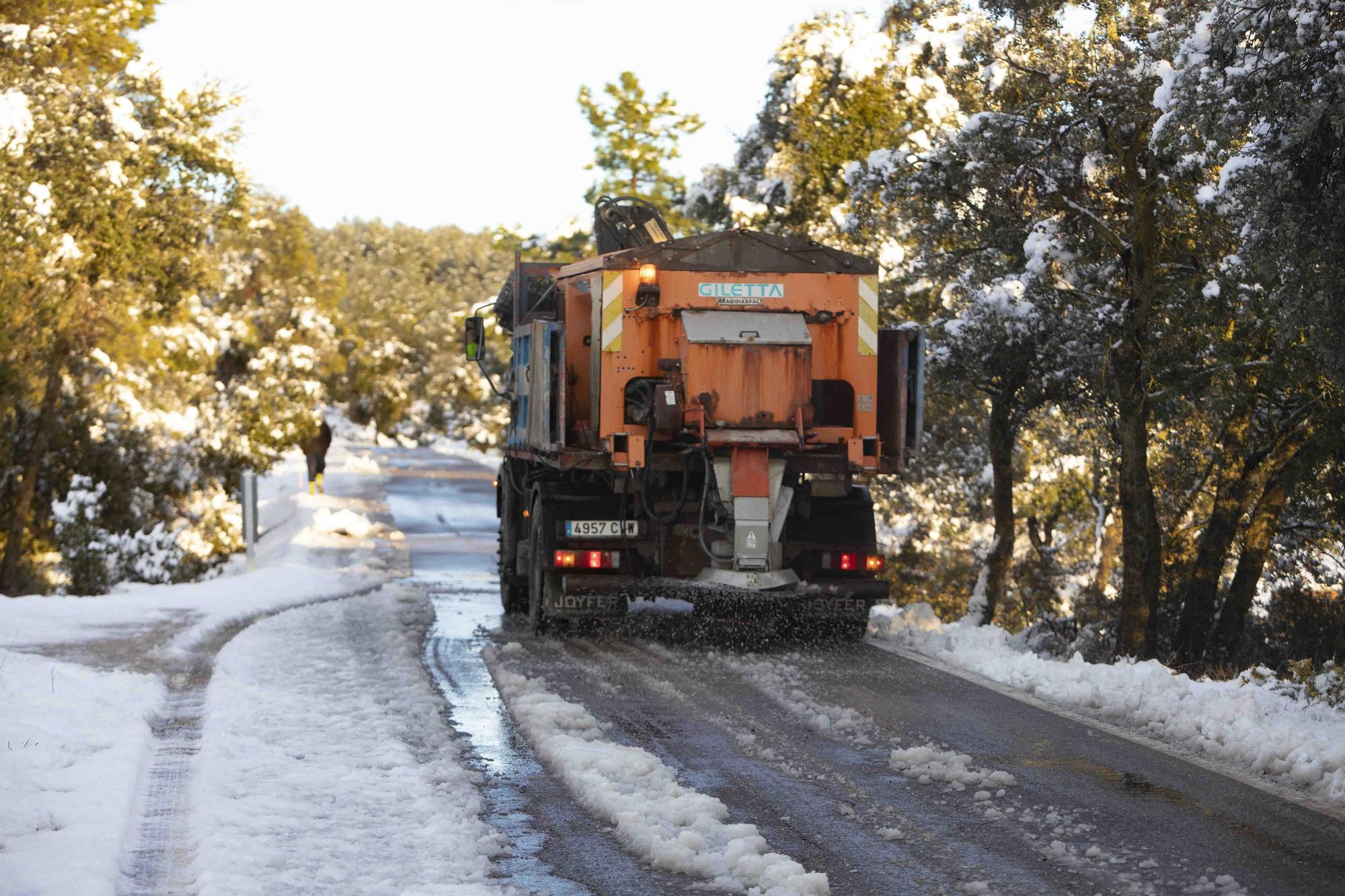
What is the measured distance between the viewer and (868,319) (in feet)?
38.1

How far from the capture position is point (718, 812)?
241 inches

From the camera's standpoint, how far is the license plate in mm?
11906

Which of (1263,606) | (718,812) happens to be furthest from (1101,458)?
(718,812)

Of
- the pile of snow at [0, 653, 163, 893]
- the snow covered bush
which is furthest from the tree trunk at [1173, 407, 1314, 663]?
the snow covered bush

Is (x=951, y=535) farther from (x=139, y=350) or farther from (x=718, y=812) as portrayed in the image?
(x=718, y=812)

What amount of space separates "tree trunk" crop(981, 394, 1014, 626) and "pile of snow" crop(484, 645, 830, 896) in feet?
32.1

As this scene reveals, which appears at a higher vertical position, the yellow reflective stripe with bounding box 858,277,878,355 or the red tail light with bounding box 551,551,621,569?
the yellow reflective stripe with bounding box 858,277,878,355

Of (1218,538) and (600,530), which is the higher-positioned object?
(600,530)

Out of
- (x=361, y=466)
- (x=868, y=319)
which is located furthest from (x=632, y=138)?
(x=868, y=319)

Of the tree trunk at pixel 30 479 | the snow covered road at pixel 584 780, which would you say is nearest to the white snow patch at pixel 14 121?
the tree trunk at pixel 30 479

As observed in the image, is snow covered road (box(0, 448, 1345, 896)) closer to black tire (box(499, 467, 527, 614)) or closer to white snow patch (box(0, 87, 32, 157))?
black tire (box(499, 467, 527, 614))

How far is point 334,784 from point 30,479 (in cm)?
1951

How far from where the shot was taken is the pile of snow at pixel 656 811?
5309 millimetres

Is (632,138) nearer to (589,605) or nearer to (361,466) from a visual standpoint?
(361,466)
